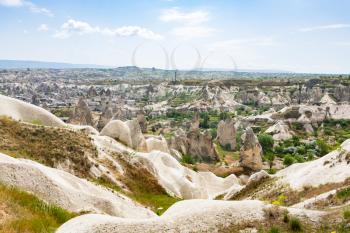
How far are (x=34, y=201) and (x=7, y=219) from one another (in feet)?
8.44

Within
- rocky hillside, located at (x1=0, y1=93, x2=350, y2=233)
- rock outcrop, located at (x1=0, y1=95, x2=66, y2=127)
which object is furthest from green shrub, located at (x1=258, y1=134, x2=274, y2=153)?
rock outcrop, located at (x1=0, y1=95, x2=66, y2=127)

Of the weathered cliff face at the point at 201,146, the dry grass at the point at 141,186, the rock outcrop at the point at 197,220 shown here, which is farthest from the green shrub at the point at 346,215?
the weathered cliff face at the point at 201,146

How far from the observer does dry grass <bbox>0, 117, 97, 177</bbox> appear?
2786 cm

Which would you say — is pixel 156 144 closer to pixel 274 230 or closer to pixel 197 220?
pixel 197 220

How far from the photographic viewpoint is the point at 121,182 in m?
30.2

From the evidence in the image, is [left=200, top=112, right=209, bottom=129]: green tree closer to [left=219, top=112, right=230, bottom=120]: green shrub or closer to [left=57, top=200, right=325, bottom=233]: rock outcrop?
[left=219, top=112, right=230, bottom=120]: green shrub

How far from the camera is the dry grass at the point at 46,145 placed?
2786 centimetres

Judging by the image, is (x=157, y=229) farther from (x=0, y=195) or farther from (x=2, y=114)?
(x=2, y=114)

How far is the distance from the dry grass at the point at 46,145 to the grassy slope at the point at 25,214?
12448 millimetres

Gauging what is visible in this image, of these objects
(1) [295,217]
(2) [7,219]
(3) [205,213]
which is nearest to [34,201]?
(2) [7,219]

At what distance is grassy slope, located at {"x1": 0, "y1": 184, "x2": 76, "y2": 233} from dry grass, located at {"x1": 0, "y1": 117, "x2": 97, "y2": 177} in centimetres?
1245

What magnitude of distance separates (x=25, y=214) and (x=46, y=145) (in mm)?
17176

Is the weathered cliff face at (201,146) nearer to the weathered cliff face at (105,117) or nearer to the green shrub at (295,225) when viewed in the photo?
the weathered cliff face at (105,117)

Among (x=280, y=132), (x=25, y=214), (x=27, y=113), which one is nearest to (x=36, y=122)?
(x=27, y=113)
